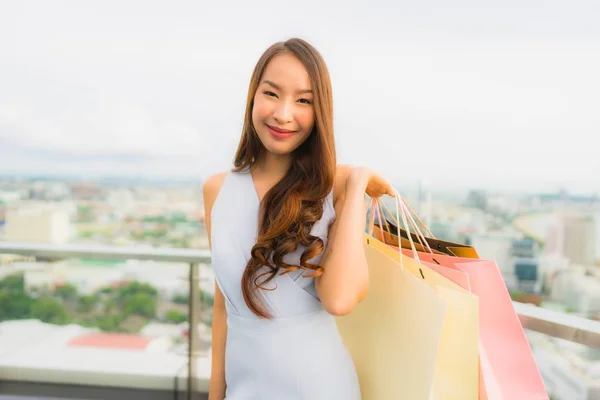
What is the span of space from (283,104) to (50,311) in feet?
7.70

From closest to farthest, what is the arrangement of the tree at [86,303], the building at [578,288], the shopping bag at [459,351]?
the shopping bag at [459,351] → the building at [578,288] → the tree at [86,303]

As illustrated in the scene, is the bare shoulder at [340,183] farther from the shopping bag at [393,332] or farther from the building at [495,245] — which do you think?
the building at [495,245]

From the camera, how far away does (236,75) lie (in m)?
2.50

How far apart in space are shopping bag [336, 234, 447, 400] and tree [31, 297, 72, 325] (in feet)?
6.75

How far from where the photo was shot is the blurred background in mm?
2252

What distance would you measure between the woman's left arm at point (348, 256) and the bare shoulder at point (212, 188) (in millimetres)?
328

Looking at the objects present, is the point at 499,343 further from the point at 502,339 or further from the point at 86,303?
the point at 86,303

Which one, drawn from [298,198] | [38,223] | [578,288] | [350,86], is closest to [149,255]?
[38,223]

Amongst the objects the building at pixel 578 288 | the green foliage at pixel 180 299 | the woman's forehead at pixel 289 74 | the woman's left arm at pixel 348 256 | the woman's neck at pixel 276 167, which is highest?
the woman's forehead at pixel 289 74

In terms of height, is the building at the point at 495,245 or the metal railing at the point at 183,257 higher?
the building at the point at 495,245

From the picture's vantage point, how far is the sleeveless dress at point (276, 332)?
1000 millimetres

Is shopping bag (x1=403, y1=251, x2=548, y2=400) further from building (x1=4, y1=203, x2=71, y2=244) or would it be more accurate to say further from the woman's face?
building (x1=4, y1=203, x2=71, y2=244)

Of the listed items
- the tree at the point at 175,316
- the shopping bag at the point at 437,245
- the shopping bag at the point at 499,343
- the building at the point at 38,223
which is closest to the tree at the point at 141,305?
the tree at the point at 175,316

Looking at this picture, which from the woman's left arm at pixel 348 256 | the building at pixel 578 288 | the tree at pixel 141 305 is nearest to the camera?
the woman's left arm at pixel 348 256
